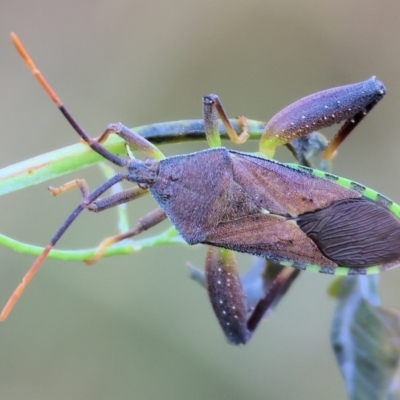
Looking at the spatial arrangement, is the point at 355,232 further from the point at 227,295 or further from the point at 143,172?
the point at 143,172

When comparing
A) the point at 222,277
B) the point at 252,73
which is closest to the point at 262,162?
the point at 222,277

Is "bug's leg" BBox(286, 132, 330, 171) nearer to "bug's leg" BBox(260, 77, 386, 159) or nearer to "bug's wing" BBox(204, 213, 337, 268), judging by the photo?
"bug's leg" BBox(260, 77, 386, 159)

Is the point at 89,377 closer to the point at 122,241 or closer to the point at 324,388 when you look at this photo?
the point at 324,388

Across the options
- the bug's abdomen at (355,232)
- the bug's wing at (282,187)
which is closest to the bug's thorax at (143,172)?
the bug's wing at (282,187)

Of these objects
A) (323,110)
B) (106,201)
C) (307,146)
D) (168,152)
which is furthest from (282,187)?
(168,152)

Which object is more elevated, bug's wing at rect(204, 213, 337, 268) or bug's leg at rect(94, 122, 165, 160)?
bug's leg at rect(94, 122, 165, 160)

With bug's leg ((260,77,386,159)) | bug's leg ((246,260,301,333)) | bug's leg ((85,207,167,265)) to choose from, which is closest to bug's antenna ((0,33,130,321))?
bug's leg ((85,207,167,265))
